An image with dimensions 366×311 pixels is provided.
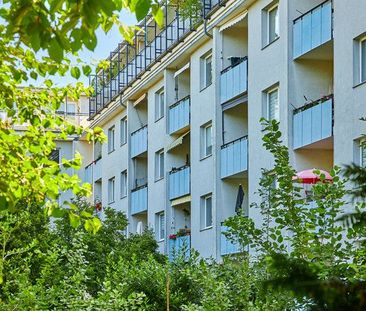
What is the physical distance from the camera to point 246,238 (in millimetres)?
11812

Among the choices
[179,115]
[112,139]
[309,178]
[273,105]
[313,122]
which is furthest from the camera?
[112,139]

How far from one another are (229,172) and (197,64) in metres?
5.95

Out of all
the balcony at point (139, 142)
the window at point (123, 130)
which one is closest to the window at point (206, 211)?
the balcony at point (139, 142)

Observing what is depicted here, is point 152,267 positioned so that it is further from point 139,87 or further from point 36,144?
point 139,87

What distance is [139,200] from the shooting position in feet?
161

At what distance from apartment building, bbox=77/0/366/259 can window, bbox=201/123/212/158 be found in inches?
1.8

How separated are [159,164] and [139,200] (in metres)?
2.88

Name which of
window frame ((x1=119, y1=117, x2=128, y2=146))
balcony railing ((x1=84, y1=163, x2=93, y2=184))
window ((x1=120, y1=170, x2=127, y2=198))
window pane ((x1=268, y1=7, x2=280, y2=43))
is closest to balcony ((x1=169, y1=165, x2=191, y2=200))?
window ((x1=120, y1=170, x2=127, y2=198))

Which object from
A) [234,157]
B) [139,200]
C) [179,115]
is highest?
[179,115]

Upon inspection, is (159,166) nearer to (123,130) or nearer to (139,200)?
(139,200)

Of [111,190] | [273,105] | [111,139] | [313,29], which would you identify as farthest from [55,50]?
[111,139]

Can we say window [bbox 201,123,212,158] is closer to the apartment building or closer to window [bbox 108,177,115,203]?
the apartment building

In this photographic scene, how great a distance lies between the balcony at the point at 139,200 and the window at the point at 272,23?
17152 millimetres

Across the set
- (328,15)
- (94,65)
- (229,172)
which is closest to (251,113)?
(229,172)
